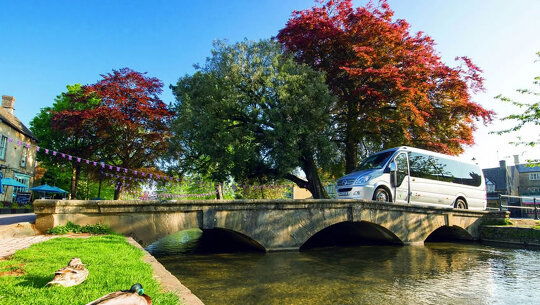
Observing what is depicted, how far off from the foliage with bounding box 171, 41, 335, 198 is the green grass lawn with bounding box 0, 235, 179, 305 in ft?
27.7

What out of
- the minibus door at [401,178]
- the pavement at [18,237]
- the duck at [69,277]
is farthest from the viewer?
the minibus door at [401,178]

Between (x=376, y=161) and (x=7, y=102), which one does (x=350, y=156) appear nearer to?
(x=376, y=161)

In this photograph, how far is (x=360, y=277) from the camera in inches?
305

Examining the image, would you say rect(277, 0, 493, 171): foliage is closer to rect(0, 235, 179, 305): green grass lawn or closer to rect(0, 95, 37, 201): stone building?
rect(0, 235, 179, 305): green grass lawn

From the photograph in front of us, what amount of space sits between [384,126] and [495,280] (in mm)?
9473

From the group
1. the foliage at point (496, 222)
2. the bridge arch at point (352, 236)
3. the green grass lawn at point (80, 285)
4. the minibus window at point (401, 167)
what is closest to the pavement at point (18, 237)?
the green grass lawn at point (80, 285)

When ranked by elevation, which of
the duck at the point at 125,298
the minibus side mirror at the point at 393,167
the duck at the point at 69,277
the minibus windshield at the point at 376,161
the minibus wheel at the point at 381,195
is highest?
the minibus windshield at the point at 376,161

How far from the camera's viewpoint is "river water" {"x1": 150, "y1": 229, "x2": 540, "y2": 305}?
609 cm

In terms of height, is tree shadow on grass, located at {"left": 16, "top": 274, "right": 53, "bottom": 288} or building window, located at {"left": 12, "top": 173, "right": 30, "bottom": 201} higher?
building window, located at {"left": 12, "top": 173, "right": 30, "bottom": 201}

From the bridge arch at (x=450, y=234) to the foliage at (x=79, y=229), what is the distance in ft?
45.4

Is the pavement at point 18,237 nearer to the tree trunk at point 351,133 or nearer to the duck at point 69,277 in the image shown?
the duck at point 69,277

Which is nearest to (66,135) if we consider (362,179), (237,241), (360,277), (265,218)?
(237,241)

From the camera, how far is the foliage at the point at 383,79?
15500mm

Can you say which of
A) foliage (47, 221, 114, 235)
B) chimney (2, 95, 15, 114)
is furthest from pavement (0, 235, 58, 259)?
chimney (2, 95, 15, 114)
